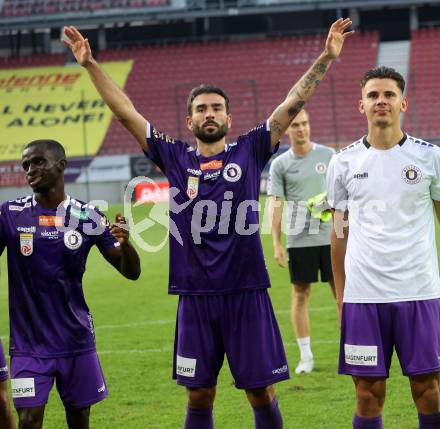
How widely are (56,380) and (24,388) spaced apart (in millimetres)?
176

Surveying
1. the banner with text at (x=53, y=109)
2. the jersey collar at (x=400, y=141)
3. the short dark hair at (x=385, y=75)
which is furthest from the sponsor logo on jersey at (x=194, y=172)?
the banner with text at (x=53, y=109)

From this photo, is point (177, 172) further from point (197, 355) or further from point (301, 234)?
point (301, 234)

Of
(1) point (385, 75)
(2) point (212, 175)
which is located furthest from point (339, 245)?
(1) point (385, 75)

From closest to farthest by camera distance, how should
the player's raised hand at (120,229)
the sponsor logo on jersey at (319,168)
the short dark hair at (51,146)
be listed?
the player's raised hand at (120,229) < the short dark hair at (51,146) < the sponsor logo on jersey at (319,168)

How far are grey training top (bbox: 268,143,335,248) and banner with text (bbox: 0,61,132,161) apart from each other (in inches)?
901

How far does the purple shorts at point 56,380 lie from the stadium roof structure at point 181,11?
32.5 meters

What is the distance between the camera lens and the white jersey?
5254 millimetres

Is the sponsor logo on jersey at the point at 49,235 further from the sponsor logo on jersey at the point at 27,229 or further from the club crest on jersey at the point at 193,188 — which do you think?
the club crest on jersey at the point at 193,188

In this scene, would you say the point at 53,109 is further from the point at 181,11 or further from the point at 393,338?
the point at 393,338

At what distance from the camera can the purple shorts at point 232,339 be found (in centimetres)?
535

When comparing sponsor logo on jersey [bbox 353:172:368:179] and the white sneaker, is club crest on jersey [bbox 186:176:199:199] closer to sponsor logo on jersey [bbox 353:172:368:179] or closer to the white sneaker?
sponsor logo on jersey [bbox 353:172:368:179]

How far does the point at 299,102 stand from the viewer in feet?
18.1

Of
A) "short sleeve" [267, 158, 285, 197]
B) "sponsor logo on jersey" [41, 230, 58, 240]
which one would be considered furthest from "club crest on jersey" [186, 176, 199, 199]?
"short sleeve" [267, 158, 285, 197]

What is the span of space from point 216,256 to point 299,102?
1.02 meters
